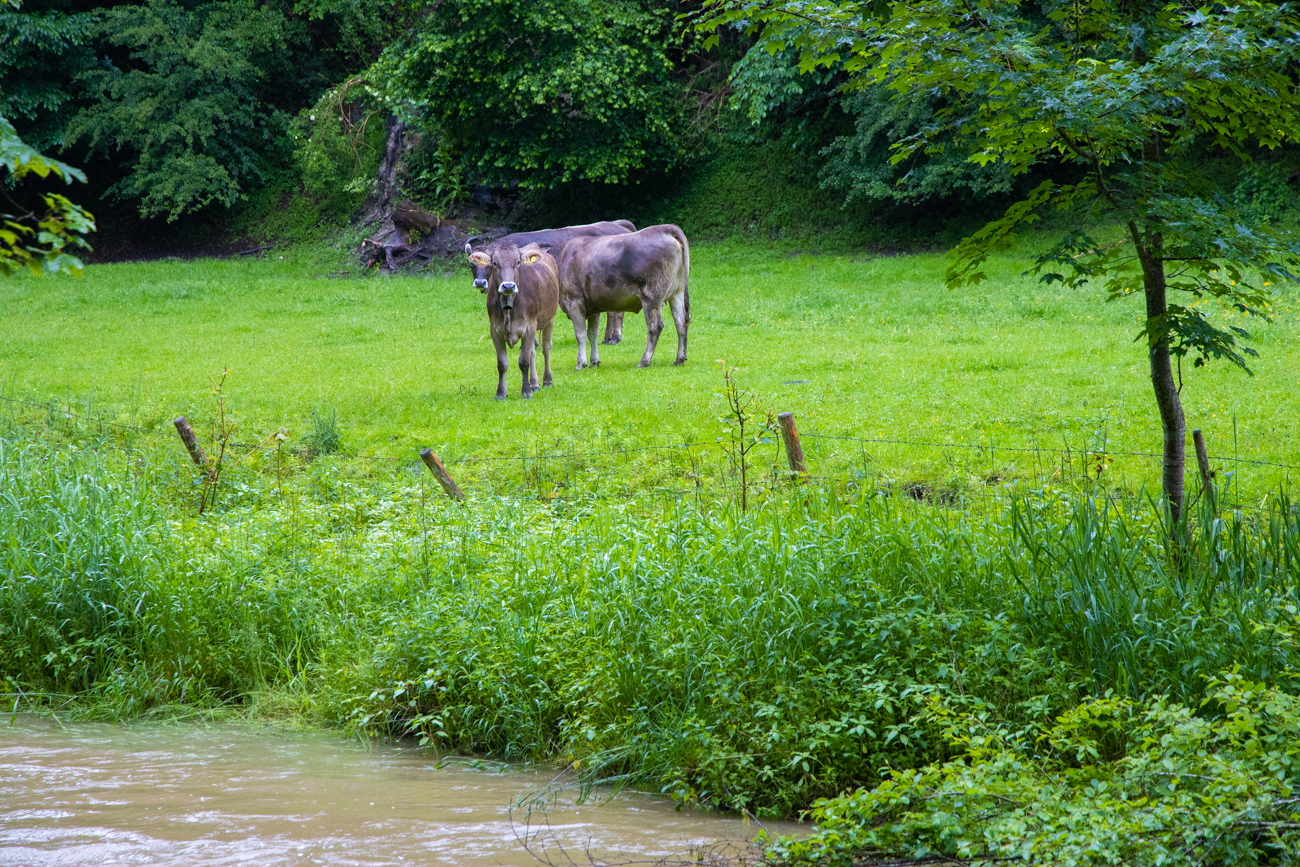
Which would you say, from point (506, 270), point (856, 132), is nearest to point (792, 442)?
point (506, 270)

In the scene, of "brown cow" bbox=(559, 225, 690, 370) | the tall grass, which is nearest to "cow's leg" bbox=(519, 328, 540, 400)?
"brown cow" bbox=(559, 225, 690, 370)

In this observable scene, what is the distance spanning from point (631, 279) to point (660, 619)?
10382 millimetres

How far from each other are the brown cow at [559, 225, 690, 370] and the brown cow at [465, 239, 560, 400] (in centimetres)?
153

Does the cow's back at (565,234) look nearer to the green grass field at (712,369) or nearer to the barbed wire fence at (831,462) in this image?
the green grass field at (712,369)

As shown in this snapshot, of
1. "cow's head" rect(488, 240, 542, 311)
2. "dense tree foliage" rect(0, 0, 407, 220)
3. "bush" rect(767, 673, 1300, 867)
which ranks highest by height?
"dense tree foliage" rect(0, 0, 407, 220)

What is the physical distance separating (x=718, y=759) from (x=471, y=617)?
1826 mm

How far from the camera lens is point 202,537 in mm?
7570

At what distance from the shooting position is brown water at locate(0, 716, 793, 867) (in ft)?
14.5

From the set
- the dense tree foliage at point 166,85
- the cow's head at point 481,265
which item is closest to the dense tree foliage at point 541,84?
the dense tree foliage at point 166,85

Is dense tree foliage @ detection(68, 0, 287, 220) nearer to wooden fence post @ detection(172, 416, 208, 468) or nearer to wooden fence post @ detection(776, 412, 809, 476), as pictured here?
wooden fence post @ detection(172, 416, 208, 468)

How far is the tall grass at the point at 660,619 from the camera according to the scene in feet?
16.2

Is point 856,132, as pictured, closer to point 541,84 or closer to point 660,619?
point 541,84

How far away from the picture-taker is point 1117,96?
484 centimetres

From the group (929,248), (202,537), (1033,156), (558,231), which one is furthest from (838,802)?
(929,248)
